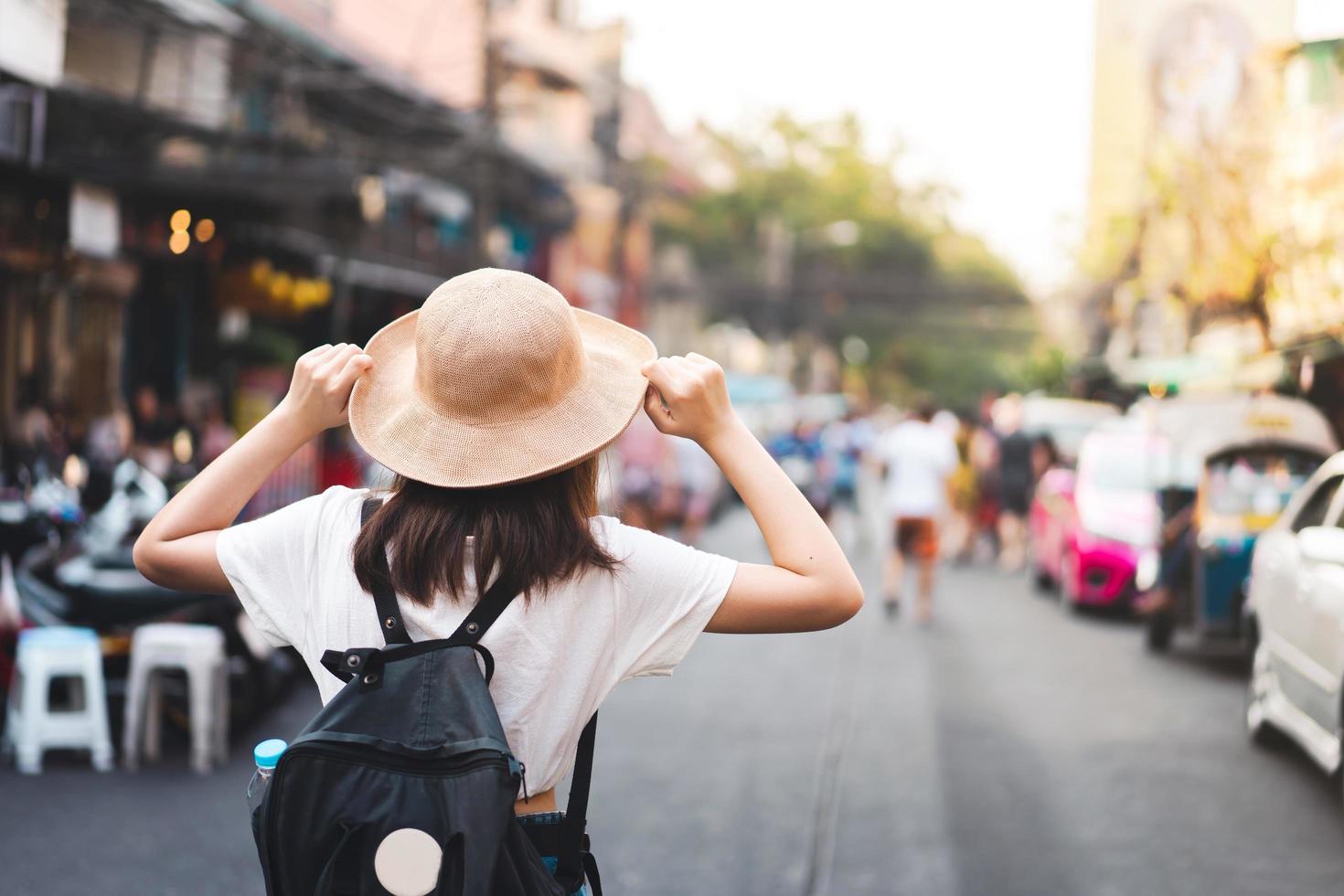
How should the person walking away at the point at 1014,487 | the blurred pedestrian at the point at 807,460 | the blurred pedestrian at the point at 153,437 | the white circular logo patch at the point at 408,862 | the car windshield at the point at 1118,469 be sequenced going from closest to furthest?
the white circular logo patch at the point at 408,862, the blurred pedestrian at the point at 153,437, the car windshield at the point at 1118,469, the person walking away at the point at 1014,487, the blurred pedestrian at the point at 807,460

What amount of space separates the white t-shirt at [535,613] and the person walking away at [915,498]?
10.9m

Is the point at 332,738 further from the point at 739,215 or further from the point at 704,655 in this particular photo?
the point at 739,215

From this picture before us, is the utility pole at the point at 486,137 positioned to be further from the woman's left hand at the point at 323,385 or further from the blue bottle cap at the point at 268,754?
the blue bottle cap at the point at 268,754

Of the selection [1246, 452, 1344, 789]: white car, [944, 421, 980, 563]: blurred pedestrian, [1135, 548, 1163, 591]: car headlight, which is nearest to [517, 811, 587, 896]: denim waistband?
[1246, 452, 1344, 789]: white car

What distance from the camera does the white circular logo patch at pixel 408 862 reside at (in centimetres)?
191

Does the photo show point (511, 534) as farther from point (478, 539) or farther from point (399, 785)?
point (399, 785)

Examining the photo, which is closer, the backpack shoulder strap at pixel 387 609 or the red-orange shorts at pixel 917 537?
the backpack shoulder strap at pixel 387 609

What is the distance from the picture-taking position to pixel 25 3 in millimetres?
10641

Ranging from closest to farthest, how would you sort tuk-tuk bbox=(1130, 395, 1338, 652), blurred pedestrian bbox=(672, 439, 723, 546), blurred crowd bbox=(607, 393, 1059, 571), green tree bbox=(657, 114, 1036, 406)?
tuk-tuk bbox=(1130, 395, 1338, 652)
blurred crowd bbox=(607, 393, 1059, 571)
blurred pedestrian bbox=(672, 439, 723, 546)
green tree bbox=(657, 114, 1036, 406)

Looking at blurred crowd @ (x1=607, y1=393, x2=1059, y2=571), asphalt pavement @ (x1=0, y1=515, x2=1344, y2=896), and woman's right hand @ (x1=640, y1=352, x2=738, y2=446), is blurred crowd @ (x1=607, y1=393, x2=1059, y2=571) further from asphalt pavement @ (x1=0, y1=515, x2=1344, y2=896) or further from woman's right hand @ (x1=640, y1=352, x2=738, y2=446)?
woman's right hand @ (x1=640, y1=352, x2=738, y2=446)

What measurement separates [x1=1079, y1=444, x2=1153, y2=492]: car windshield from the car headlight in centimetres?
94

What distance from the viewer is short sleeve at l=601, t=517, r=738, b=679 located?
2.20m

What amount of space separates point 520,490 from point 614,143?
112 feet

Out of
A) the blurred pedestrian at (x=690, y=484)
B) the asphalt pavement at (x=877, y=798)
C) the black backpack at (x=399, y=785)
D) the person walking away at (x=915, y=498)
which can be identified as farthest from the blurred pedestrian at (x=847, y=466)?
the black backpack at (x=399, y=785)
